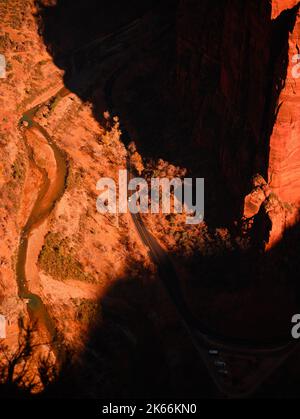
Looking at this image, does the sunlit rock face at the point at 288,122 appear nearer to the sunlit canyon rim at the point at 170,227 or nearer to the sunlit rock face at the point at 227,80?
the sunlit canyon rim at the point at 170,227

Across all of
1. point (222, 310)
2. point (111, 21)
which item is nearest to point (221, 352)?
point (222, 310)

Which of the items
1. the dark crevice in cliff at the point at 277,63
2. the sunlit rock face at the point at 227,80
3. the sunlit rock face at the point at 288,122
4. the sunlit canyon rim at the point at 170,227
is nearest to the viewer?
the sunlit rock face at the point at 288,122

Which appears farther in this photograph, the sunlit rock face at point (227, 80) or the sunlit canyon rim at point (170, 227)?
the sunlit rock face at point (227, 80)

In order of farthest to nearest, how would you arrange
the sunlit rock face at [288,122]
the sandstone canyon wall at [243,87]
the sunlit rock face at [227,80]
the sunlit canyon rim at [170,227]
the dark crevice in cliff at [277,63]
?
the sunlit rock face at [227,80] < the sunlit canyon rim at [170,227] < the sandstone canyon wall at [243,87] < the dark crevice in cliff at [277,63] < the sunlit rock face at [288,122]

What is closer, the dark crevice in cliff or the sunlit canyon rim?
the dark crevice in cliff

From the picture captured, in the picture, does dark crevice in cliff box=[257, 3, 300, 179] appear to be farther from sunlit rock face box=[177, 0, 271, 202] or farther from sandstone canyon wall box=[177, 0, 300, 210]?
sunlit rock face box=[177, 0, 271, 202]

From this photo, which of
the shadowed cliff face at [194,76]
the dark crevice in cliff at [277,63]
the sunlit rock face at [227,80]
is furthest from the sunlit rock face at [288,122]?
the sunlit rock face at [227,80]

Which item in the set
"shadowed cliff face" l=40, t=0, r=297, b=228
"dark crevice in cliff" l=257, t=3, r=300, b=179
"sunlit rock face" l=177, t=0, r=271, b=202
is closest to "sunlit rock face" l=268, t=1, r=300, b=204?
"dark crevice in cliff" l=257, t=3, r=300, b=179

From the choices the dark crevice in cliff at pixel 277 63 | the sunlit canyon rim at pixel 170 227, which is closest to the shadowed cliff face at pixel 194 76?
the dark crevice in cliff at pixel 277 63

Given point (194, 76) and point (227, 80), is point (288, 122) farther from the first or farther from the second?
point (194, 76)

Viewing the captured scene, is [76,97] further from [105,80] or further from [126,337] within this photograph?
[126,337]
